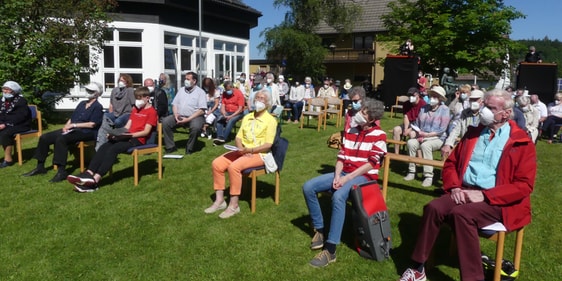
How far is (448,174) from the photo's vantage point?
11.7 ft

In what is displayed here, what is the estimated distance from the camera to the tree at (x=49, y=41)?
999 centimetres

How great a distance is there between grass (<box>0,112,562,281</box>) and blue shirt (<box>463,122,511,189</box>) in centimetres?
79

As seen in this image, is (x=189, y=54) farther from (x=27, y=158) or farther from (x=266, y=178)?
(x=266, y=178)

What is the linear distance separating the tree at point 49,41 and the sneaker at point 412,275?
9.80 m

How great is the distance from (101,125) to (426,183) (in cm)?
471

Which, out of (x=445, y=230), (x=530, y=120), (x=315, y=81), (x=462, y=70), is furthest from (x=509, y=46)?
(x=445, y=230)

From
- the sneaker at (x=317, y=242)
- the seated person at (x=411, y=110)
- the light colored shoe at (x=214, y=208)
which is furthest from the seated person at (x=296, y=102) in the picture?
the sneaker at (x=317, y=242)

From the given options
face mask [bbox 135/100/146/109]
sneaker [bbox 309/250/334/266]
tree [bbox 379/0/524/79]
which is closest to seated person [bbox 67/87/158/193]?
face mask [bbox 135/100/146/109]

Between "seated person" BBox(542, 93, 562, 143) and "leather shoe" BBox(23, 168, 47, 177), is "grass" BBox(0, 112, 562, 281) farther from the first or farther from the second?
"seated person" BBox(542, 93, 562, 143)

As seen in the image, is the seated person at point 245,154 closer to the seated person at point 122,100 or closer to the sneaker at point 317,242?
the sneaker at point 317,242

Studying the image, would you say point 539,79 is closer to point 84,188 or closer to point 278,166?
point 278,166

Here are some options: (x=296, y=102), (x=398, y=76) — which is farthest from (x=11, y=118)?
(x=398, y=76)

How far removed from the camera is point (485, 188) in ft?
10.9

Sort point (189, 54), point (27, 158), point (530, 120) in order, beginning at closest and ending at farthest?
point (27, 158)
point (530, 120)
point (189, 54)
